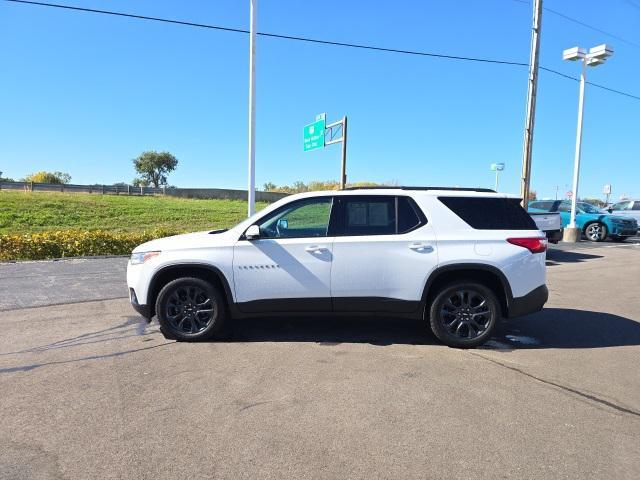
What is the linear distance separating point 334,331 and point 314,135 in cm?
1968

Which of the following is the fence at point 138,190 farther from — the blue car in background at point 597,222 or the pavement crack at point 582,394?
the pavement crack at point 582,394

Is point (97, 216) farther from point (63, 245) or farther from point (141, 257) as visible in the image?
point (141, 257)

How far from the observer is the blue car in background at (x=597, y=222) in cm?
1967

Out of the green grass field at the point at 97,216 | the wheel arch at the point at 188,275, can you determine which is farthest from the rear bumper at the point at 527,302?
the green grass field at the point at 97,216

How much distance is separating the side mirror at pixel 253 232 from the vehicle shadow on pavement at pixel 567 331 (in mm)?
2946

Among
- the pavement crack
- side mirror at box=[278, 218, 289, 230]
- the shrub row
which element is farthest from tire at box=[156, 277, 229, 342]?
the shrub row

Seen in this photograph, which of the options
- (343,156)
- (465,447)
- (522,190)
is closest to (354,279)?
(465,447)

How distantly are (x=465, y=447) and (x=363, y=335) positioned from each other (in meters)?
2.71

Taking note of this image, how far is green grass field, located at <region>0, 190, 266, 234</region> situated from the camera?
23438 mm

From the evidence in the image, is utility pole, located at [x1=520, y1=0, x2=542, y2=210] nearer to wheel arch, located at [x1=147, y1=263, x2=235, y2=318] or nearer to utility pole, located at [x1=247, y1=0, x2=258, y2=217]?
utility pole, located at [x1=247, y1=0, x2=258, y2=217]

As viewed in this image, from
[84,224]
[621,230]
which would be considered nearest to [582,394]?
[621,230]

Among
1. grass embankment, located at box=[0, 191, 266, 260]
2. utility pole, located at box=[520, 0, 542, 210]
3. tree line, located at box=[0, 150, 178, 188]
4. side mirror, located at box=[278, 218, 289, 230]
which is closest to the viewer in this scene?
side mirror, located at box=[278, 218, 289, 230]

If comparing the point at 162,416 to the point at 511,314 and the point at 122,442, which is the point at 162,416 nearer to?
the point at 122,442

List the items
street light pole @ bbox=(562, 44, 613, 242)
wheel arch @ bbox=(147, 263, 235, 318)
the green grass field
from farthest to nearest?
the green grass field, street light pole @ bbox=(562, 44, 613, 242), wheel arch @ bbox=(147, 263, 235, 318)
